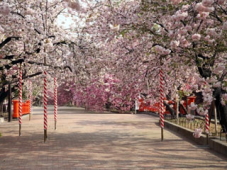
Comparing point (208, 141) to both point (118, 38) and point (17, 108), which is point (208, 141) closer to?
point (118, 38)

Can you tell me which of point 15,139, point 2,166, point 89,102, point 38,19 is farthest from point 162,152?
point 89,102

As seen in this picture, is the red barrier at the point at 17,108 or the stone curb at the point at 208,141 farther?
the red barrier at the point at 17,108

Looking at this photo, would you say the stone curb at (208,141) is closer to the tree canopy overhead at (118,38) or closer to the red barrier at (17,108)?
the tree canopy overhead at (118,38)

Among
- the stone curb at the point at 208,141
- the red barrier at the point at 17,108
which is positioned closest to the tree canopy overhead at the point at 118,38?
the stone curb at the point at 208,141

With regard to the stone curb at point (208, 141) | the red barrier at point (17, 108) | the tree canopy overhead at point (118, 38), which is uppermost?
the tree canopy overhead at point (118, 38)

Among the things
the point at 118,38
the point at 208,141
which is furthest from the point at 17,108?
the point at 208,141

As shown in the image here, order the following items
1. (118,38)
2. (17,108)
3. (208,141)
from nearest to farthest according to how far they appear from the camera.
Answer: (208,141), (118,38), (17,108)

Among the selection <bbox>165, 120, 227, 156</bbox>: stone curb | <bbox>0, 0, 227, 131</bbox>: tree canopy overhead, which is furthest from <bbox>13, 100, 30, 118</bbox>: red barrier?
<bbox>165, 120, 227, 156</bbox>: stone curb

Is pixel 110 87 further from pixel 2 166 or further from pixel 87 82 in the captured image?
pixel 2 166

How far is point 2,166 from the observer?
31.4 ft

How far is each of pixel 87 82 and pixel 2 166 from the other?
25.6 feet

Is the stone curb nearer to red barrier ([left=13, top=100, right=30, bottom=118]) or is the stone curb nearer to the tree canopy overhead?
the tree canopy overhead

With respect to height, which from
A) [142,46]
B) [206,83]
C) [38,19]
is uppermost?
[38,19]

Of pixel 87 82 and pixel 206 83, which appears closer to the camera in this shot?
pixel 206 83
